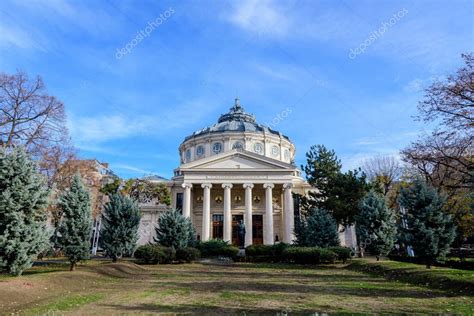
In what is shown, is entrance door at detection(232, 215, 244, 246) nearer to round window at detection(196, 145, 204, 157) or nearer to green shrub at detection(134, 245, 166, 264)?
round window at detection(196, 145, 204, 157)

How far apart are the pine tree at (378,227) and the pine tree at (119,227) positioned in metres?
16.5

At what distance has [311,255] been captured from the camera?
25.2 metres

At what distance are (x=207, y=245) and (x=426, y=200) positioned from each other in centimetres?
2101

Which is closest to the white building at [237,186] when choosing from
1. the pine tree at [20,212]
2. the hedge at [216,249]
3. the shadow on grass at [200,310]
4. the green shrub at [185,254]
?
the hedge at [216,249]

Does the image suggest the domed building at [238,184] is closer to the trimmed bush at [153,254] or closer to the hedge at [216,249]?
the hedge at [216,249]

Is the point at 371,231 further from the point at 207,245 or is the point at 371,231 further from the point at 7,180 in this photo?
the point at 7,180

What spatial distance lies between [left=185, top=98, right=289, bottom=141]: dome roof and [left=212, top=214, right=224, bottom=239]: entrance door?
1476cm

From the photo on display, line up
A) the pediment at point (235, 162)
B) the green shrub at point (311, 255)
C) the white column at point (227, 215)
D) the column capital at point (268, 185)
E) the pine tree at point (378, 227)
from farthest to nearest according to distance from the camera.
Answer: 1. the pediment at point (235, 162)
2. the column capital at point (268, 185)
3. the white column at point (227, 215)
4. the green shrub at point (311, 255)
5. the pine tree at point (378, 227)

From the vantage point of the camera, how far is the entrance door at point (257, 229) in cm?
4738

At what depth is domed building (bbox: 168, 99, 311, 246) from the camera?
43.5m

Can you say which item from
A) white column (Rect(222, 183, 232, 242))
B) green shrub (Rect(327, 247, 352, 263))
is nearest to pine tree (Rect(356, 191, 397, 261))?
green shrub (Rect(327, 247, 352, 263))

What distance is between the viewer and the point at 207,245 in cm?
3269

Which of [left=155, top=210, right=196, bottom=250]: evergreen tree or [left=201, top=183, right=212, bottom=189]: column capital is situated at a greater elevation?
[left=201, top=183, right=212, bottom=189]: column capital

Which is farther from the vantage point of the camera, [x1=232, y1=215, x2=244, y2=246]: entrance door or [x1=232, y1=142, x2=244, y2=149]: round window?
[x1=232, y1=142, x2=244, y2=149]: round window
